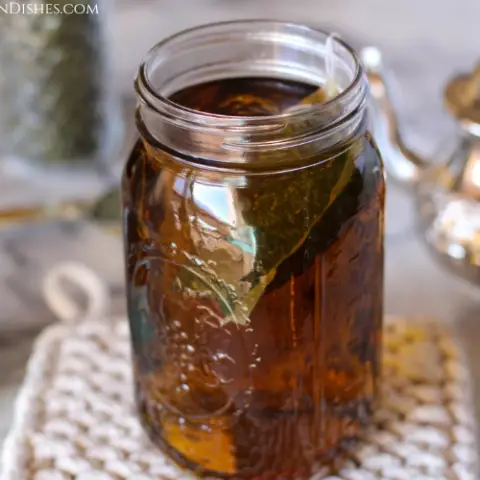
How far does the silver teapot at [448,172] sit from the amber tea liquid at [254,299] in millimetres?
154

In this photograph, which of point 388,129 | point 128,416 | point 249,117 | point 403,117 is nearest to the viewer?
point 249,117

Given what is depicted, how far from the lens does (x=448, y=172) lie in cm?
66

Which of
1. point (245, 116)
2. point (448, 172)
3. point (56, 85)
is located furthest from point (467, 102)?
point (56, 85)

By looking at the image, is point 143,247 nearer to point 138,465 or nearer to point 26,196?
point 138,465

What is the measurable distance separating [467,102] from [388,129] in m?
0.08

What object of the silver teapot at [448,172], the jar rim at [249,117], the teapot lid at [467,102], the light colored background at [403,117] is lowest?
the light colored background at [403,117]

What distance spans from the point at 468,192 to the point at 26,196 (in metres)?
0.44

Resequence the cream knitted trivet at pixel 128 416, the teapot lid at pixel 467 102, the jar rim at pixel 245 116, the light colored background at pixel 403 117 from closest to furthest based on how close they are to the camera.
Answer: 1. the jar rim at pixel 245 116
2. the cream knitted trivet at pixel 128 416
3. the teapot lid at pixel 467 102
4. the light colored background at pixel 403 117

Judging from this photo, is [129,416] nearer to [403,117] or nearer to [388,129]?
[388,129]

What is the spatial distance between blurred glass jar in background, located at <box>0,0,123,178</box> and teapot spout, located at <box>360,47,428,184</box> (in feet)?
0.92

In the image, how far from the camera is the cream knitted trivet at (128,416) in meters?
0.52

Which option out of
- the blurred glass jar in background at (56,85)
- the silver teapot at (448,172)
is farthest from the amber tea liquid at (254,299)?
the blurred glass jar in background at (56,85)

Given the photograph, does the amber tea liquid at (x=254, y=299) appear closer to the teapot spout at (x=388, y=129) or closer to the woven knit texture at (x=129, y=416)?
the woven knit texture at (x=129, y=416)

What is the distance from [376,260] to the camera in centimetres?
50
